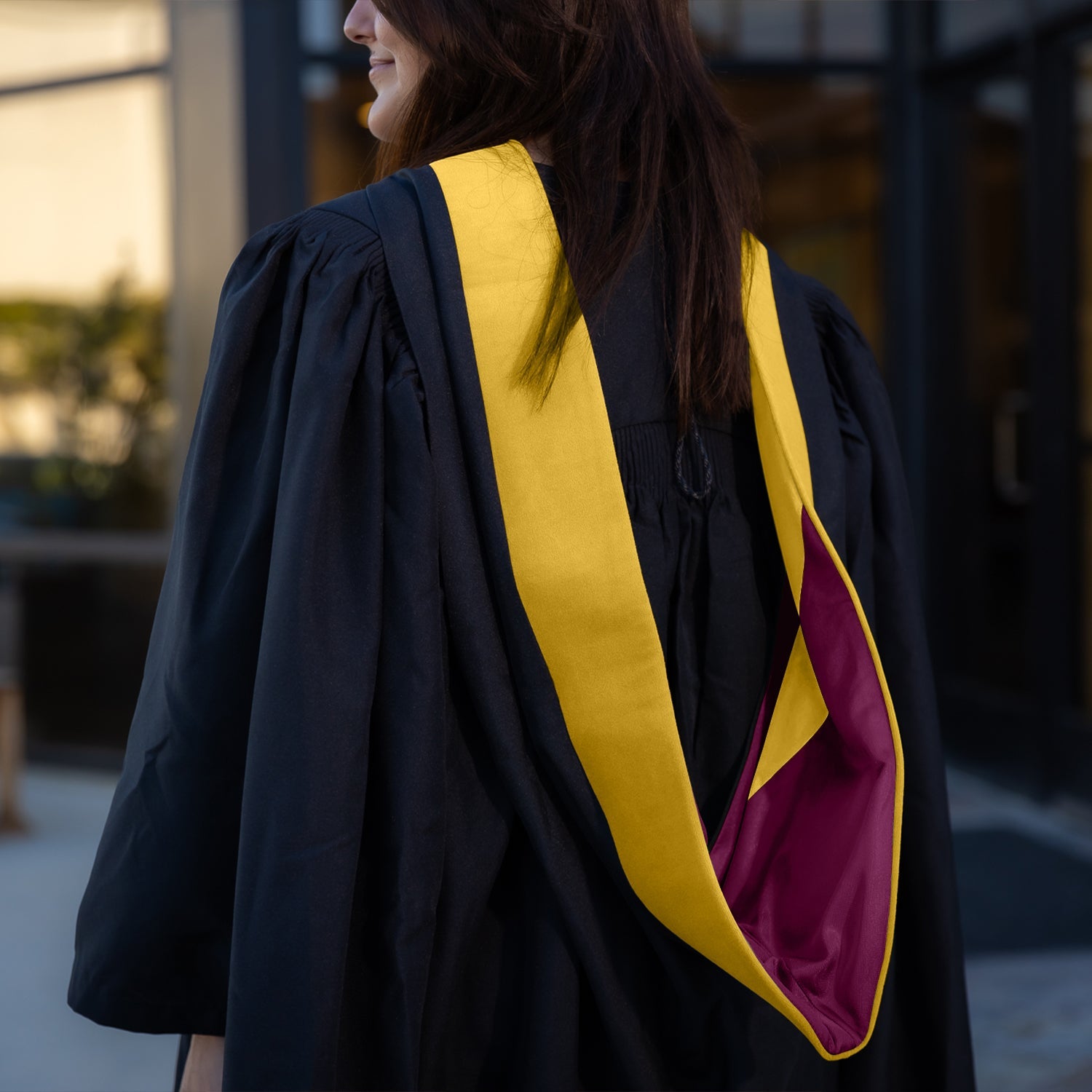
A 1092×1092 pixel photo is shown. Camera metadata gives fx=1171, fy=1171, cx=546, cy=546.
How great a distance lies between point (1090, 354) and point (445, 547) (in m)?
3.66

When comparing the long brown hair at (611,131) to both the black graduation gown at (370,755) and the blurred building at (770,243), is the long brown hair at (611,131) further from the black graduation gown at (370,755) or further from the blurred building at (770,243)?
the blurred building at (770,243)

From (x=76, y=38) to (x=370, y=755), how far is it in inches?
173

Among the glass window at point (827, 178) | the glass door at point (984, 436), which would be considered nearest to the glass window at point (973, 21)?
the glass door at point (984, 436)

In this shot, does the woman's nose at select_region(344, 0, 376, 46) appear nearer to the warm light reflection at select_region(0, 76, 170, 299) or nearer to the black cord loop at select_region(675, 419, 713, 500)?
the black cord loop at select_region(675, 419, 713, 500)

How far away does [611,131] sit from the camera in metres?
1.03

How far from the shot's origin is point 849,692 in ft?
3.27

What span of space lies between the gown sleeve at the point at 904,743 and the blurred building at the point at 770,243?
124 inches

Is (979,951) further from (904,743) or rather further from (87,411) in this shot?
(87,411)

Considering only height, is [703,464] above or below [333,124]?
below

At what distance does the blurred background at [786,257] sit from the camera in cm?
405

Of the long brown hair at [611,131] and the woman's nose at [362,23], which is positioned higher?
the woman's nose at [362,23]

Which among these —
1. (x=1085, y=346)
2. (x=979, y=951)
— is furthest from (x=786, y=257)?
(x=979, y=951)

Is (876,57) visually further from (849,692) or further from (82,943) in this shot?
(82,943)

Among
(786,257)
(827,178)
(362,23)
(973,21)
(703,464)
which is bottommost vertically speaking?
(703,464)
